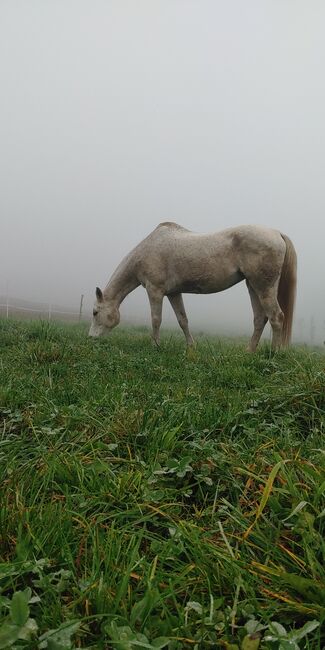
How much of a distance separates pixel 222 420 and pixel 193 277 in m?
4.94

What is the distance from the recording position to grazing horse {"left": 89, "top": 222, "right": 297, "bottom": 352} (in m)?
7.04

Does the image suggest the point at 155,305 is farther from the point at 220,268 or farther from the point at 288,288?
the point at 288,288

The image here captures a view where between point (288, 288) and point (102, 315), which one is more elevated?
point (288, 288)

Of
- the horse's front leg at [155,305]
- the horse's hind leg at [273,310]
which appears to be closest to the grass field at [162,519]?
the horse's hind leg at [273,310]

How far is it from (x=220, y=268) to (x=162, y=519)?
19.4ft

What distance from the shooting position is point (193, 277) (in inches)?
296

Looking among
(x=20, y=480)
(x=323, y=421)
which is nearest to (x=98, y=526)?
(x=20, y=480)

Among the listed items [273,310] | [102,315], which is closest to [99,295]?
[102,315]

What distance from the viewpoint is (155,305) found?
26.2 ft

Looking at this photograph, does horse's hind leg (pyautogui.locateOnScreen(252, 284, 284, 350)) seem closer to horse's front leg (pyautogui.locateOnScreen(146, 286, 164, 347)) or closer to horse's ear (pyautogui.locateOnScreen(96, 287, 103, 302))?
horse's front leg (pyautogui.locateOnScreen(146, 286, 164, 347))

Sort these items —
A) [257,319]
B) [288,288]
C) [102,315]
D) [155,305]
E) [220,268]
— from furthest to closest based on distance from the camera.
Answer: [102,315] → [155,305] → [257,319] → [288,288] → [220,268]

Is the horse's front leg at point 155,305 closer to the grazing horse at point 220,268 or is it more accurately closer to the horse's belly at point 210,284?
the grazing horse at point 220,268

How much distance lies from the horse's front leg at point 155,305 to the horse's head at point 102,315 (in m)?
1.00

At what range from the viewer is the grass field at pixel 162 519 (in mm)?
1181
